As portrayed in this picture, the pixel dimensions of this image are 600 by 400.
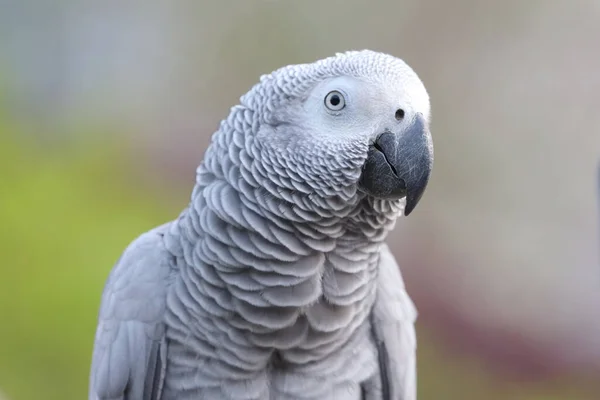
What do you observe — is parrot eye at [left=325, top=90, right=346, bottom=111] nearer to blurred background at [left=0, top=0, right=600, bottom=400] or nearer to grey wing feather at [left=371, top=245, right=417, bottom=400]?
grey wing feather at [left=371, top=245, right=417, bottom=400]

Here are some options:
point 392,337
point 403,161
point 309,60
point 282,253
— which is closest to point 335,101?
point 403,161

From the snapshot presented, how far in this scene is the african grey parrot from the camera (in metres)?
1.03

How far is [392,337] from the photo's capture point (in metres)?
1.34

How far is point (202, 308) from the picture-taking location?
1134 mm

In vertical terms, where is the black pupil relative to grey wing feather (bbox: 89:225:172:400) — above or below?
above

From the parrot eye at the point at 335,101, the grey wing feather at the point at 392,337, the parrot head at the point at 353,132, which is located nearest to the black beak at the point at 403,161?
the parrot head at the point at 353,132

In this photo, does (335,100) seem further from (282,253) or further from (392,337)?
(392,337)

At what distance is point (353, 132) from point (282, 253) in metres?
0.29

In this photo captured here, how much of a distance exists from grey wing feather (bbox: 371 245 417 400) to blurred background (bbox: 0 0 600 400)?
731 mm

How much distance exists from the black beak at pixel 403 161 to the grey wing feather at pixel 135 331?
1.79ft

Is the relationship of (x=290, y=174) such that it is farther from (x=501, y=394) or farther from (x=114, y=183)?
(x=501, y=394)

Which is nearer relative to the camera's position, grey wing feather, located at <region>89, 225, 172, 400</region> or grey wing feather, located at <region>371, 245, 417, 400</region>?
grey wing feather, located at <region>89, 225, 172, 400</region>

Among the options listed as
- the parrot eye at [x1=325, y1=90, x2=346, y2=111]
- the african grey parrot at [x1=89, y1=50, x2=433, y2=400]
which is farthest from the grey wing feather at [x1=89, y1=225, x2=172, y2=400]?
the parrot eye at [x1=325, y1=90, x2=346, y2=111]

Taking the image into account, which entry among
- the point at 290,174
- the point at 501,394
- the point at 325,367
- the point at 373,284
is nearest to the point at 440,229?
the point at 501,394
